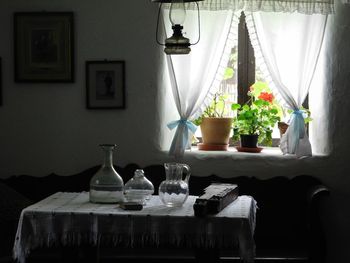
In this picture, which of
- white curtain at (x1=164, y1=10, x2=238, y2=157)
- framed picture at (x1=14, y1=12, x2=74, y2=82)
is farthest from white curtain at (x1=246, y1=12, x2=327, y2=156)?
framed picture at (x1=14, y1=12, x2=74, y2=82)

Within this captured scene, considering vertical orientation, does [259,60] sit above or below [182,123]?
above

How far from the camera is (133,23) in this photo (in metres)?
4.61

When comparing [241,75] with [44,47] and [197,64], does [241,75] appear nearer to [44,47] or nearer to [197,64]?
[197,64]

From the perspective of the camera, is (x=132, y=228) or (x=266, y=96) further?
(x=266, y=96)

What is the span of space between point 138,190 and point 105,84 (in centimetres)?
160

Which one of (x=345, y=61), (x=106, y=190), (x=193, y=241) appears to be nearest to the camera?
(x=193, y=241)

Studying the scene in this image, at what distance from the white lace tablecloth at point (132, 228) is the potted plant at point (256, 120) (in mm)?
1721

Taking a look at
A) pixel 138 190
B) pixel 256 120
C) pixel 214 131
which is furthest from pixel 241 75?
pixel 138 190

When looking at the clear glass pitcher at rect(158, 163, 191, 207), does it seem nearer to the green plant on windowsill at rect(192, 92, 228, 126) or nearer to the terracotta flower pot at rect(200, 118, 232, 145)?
the terracotta flower pot at rect(200, 118, 232, 145)

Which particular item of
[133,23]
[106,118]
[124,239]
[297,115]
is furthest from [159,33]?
[124,239]

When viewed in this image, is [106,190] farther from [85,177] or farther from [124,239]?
[85,177]

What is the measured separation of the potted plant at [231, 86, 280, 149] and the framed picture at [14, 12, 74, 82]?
4.62 ft

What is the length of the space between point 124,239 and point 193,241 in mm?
353

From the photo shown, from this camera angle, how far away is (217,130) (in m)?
4.72
